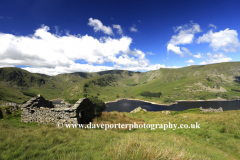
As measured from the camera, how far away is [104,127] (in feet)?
46.9

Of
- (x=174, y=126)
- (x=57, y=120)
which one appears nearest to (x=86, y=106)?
(x=57, y=120)

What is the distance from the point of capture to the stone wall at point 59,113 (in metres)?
14.4

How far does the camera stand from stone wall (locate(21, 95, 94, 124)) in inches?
568

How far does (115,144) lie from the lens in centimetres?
632

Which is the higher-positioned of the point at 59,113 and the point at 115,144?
the point at 115,144

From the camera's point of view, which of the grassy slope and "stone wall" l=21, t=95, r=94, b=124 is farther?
"stone wall" l=21, t=95, r=94, b=124

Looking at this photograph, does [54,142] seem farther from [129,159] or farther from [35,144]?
[129,159]

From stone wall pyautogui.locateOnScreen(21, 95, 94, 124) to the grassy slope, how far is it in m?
3.10

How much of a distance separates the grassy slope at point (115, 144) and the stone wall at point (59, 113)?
3.10m

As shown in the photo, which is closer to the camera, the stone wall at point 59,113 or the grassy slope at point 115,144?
the grassy slope at point 115,144

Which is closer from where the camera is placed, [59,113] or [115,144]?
[115,144]

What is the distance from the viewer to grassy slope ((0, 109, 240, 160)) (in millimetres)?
4180

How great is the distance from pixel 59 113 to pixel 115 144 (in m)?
12.3

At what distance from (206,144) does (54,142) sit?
1462cm
